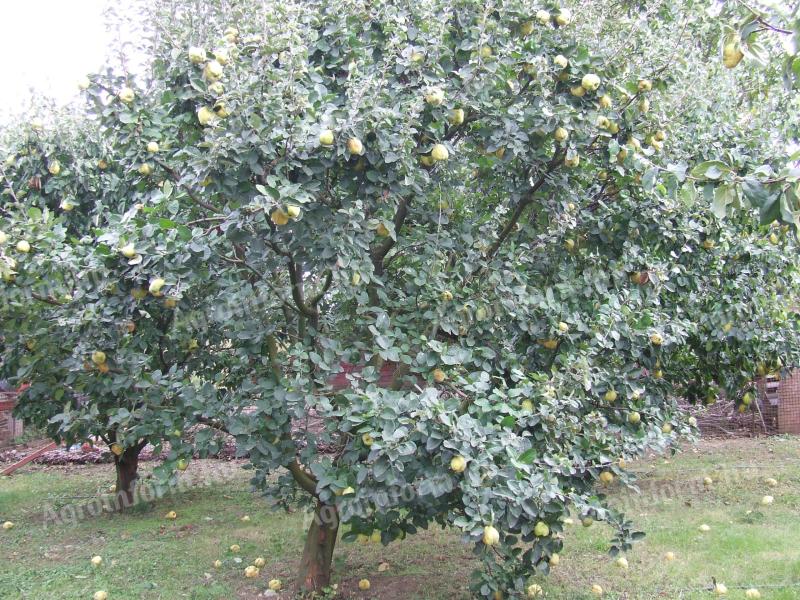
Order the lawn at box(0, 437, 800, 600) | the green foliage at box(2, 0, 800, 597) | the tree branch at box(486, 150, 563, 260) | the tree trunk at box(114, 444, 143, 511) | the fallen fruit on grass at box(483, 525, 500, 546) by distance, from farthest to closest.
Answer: the tree trunk at box(114, 444, 143, 511), the lawn at box(0, 437, 800, 600), the tree branch at box(486, 150, 563, 260), the green foliage at box(2, 0, 800, 597), the fallen fruit on grass at box(483, 525, 500, 546)

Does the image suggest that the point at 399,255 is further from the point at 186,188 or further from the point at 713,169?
the point at 713,169

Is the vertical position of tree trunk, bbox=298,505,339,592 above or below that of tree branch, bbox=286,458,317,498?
below

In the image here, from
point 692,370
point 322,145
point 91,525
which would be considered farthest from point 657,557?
point 91,525

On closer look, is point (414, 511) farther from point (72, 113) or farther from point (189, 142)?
point (72, 113)

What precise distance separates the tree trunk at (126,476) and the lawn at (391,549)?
14 centimetres

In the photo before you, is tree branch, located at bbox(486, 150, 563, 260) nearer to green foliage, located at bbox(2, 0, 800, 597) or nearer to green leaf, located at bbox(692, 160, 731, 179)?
green foliage, located at bbox(2, 0, 800, 597)

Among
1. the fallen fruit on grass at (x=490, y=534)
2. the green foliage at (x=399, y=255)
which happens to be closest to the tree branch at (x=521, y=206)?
the green foliage at (x=399, y=255)

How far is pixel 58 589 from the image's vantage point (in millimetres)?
4078

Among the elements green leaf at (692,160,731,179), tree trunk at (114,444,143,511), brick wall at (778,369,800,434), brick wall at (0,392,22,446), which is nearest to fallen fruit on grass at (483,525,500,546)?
green leaf at (692,160,731,179)

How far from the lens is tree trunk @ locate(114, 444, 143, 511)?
5965 millimetres

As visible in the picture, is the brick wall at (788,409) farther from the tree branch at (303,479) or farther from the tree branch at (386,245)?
the tree branch at (303,479)

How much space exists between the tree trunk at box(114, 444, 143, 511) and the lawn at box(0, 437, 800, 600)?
0.14 meters

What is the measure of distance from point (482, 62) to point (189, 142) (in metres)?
1.45

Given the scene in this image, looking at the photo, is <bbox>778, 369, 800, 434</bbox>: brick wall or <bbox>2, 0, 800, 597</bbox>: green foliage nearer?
<bbox>2, 0, 800, 597</bbox>: green foliage
